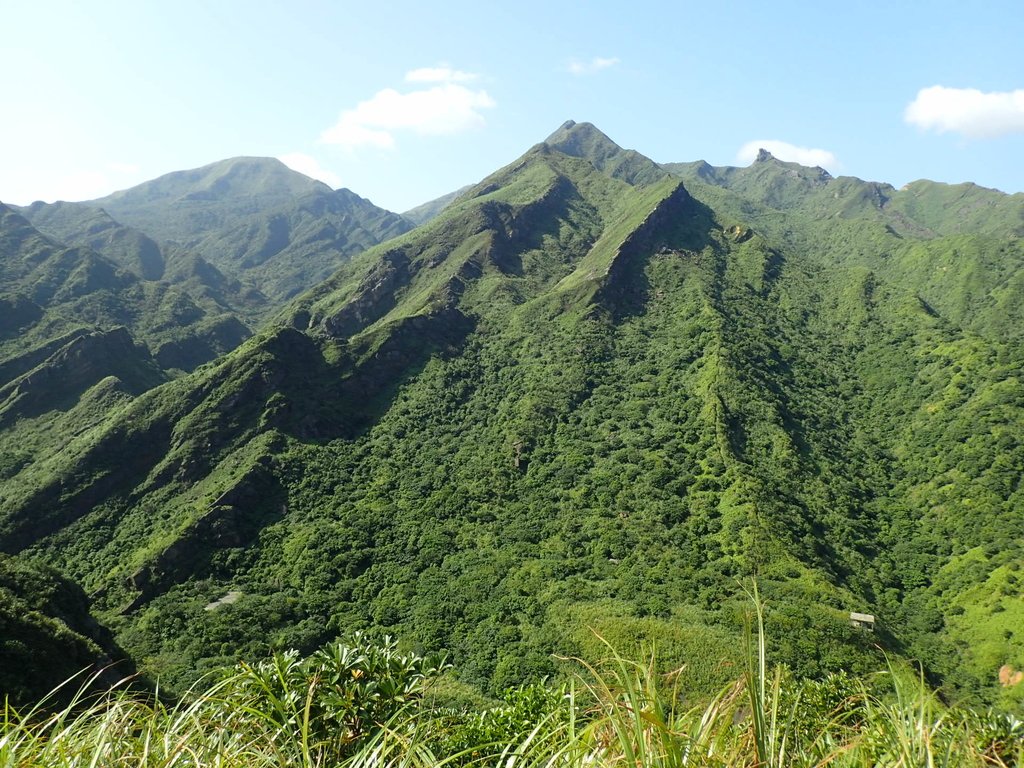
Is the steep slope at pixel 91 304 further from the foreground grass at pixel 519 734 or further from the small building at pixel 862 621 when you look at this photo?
the foreground grass at pixel 519 734

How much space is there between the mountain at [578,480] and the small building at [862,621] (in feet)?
2.49

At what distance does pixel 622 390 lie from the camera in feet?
295

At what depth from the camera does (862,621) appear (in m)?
45.7

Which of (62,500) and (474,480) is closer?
(62,500)

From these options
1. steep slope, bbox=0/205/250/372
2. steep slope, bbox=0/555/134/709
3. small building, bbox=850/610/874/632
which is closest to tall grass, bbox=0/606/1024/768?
steep slope, bbox=0/555/134/709

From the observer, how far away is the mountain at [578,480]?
4978 cm

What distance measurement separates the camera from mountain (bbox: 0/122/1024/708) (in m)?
49.8

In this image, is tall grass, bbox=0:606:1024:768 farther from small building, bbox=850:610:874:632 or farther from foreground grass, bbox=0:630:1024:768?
small building, bbox=850:610:874:632

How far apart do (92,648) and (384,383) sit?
63.8m

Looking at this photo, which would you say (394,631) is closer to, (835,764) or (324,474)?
(324,474)

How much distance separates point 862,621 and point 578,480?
3398 centimetres

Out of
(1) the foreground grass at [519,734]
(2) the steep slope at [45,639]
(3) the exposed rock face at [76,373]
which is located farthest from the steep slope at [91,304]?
(1) the foreground grass at [519,734]

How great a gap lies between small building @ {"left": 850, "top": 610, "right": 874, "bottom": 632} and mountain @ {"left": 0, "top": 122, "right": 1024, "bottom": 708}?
29.8 inches

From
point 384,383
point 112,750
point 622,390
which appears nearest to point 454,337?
point 384,383
